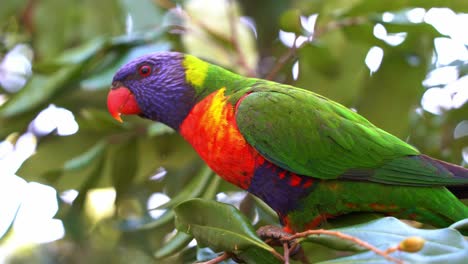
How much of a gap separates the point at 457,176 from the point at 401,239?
0.41 meters

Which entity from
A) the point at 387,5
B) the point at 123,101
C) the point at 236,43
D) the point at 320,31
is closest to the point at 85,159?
the point at 123,101

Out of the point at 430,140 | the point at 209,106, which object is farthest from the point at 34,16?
the point at 430,140

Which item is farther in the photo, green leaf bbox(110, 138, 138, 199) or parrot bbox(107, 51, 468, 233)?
green leaf bbox(110, 138, 138, 199)

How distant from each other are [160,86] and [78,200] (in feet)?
2.08

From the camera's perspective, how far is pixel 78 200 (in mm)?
2193

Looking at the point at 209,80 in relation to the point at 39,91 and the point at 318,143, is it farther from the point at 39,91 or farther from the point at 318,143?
the point at 39,91

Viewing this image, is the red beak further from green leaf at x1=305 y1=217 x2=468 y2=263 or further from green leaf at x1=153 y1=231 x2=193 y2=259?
green leaf at x1=305 y1=217 x2=468 y2=263

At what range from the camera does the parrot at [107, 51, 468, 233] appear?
148cm

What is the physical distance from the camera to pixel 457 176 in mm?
1447

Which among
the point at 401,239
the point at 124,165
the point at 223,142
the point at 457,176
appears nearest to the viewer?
the point at 401,239

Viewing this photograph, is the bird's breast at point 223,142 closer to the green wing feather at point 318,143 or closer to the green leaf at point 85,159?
the green wing feather at point 318,143

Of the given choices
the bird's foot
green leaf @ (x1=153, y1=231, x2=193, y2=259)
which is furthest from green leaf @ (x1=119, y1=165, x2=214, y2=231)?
the bird's foot

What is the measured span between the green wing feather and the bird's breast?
0.03 meters

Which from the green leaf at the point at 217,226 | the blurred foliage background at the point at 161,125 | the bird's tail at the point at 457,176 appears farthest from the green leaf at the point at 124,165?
the bird's tail at the point at 457,176
